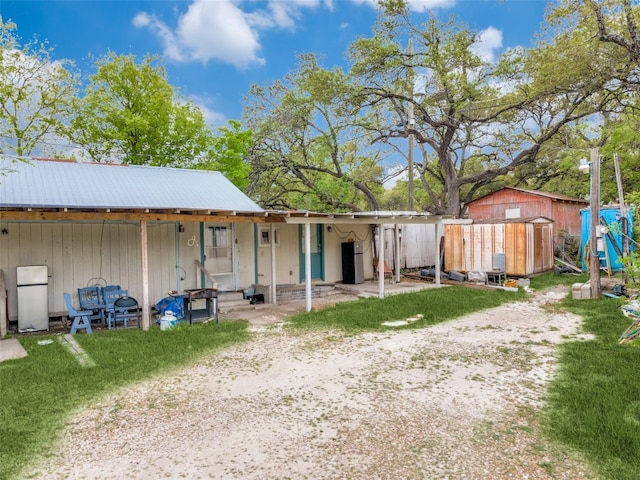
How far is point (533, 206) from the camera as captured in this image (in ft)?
59.9

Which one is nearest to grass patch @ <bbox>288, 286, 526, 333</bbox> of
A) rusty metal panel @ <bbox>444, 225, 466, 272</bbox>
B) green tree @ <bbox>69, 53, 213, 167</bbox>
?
rusty metal panel @ <bbox>444, 225, 466, 272</bbox>

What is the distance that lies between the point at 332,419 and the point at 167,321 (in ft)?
15.4

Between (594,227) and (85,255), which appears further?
(594,227)

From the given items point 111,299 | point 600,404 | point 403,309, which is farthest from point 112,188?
point 600,404

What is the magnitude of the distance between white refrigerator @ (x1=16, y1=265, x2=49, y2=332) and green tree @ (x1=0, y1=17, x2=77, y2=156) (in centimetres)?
1180

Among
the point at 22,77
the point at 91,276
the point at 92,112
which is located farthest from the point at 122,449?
the point at 22,77

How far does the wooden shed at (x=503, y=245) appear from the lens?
1233 centimetres

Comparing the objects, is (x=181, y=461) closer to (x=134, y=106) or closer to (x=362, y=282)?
(x=362, y=282)

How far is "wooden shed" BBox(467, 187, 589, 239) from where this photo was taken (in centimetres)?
1769

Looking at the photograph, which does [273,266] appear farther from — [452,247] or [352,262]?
[452,247]

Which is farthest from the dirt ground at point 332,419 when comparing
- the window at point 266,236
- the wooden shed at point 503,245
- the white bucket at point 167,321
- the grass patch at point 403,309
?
the wooden shed at point 503,245

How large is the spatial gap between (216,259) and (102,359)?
179 inches

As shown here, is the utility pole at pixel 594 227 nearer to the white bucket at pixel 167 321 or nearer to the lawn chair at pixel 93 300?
the white bucket at pixel 167 321

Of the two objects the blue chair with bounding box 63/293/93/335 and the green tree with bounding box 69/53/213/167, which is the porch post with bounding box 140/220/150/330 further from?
the green tree with bounding box 69/53/213/167
